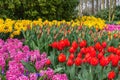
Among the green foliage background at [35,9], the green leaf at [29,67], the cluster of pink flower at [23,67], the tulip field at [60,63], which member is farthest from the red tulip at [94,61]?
the green foliage background at [35,9]

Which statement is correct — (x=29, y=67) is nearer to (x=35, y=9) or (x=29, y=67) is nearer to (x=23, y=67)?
(x=23, y=67)

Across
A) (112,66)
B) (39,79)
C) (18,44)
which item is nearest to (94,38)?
(18,44)

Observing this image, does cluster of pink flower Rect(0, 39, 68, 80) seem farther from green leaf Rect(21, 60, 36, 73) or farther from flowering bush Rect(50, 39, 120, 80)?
flowering bush Rect(50, 39, 120, 80)

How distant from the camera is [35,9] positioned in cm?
998

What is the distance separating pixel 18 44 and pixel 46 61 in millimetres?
1328

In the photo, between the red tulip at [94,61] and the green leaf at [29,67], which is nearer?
the red tulip at [94,61]

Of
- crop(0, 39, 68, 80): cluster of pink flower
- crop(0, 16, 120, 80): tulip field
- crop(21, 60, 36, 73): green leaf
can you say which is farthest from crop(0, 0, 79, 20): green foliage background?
crop(21, 60, 36, 73): green leaf

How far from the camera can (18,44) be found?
557 centimetres

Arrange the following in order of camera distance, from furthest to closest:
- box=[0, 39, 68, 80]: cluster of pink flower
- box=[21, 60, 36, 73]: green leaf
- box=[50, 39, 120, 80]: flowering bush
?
box=[21, 60, 36, 73]: green leaf < box=[50, 39, 120, 80]: flowering bush < box=[0, 39, 68, 80]: cluster of pink flower

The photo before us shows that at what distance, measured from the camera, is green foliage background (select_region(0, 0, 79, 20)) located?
31.7 ft

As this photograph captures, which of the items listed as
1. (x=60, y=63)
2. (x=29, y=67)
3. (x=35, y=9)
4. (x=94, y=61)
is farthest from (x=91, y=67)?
(x=35, y=9)

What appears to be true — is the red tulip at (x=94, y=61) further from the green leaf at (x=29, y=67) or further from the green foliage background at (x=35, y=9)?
the green foliage background at (x=35, y=9)

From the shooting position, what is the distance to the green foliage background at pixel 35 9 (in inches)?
380

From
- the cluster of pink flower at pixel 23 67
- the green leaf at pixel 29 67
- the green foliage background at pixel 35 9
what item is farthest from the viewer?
the green foliage background at pixel 35 9
